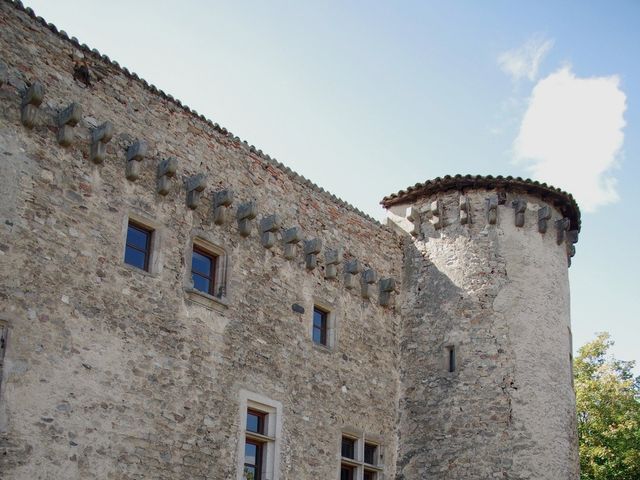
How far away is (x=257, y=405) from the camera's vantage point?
14.8 m

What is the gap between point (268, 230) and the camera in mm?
15930

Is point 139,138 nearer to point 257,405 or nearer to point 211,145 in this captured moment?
point 211,145

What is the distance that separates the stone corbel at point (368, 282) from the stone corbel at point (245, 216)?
3312mm

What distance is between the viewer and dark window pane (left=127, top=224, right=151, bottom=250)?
13.8 m

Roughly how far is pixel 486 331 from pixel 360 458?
355cm

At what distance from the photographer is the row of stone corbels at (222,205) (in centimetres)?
1288

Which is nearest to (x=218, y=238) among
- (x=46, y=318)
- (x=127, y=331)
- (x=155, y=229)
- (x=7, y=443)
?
(x=155, y=229)

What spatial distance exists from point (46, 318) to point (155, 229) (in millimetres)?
2633

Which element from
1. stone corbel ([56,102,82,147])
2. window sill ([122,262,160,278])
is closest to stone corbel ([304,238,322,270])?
window sill ([122,262,160,278])

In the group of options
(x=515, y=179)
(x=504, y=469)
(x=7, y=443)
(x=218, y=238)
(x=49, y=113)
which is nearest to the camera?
(x=7, y=443)

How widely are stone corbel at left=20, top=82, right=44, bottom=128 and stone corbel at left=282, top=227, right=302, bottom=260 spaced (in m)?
5.28

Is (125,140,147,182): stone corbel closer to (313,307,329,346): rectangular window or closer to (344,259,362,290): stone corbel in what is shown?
(313,307,329,346): rectangular window

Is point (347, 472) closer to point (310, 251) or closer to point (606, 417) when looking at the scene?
point (310, 251)

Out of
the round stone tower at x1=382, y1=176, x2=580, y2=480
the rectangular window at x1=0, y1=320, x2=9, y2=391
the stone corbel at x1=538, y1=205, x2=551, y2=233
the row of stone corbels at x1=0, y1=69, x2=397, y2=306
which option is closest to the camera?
the rectangular window at x1=0, y1=320, x2=9, y2=391
